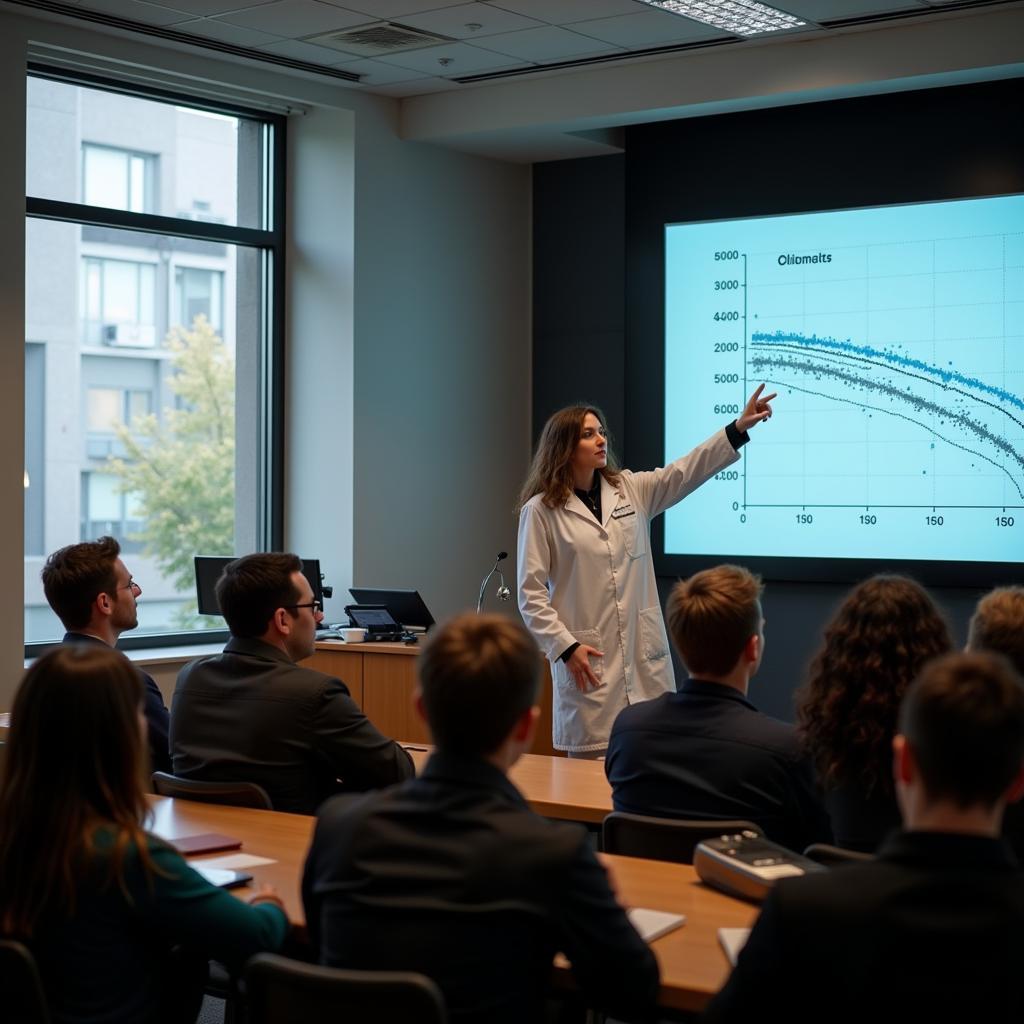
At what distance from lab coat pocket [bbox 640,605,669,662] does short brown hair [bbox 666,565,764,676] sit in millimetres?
2008

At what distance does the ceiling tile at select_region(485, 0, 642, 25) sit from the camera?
538 centimetres

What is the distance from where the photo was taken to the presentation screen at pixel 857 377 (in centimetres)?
586

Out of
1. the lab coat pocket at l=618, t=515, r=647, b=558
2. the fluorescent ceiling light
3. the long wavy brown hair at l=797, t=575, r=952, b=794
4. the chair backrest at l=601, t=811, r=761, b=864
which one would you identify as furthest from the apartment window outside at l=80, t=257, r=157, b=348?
the long wavy brown hair at l=797, t=575, r=952, b=794

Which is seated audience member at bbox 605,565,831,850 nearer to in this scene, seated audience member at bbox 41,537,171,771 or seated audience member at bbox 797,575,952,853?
seated audience member at bbox 797,575,952,853

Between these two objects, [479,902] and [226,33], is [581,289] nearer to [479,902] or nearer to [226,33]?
[226,33]

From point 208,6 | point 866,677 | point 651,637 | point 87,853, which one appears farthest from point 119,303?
point 87,853

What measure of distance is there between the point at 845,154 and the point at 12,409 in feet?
12.2

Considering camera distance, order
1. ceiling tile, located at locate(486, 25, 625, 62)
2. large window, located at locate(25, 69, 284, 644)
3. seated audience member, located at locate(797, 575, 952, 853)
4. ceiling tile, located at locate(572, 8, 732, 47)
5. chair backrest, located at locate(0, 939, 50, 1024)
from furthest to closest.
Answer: large window, located at locate(25, 69, 284, 644), ceiling tile, located at locate(486, 25, 625, 62), ceiling tile, located at locate(572, 8, 732, 47), seated audience member, located at locate(797, 575, 952, 853), chair backrest, located at locate(0, 939, 50, 1024)

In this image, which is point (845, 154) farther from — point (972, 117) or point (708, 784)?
point (708, 784)

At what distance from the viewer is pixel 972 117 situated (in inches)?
233

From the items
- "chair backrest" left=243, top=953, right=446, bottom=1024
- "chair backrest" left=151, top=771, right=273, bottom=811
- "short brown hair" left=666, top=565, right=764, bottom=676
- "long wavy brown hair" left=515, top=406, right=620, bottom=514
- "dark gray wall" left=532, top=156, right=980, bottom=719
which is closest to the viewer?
"chair backrest" left=243, top=953, right=446, bottom=1024

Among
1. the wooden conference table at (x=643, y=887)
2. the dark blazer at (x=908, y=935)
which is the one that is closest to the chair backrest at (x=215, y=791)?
the wooden conference table at (x=643, y=887)

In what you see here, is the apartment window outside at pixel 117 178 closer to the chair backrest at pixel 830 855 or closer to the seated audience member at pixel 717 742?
the seated audience member at pixel 717 742

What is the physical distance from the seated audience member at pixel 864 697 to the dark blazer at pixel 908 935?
3.05 ft
